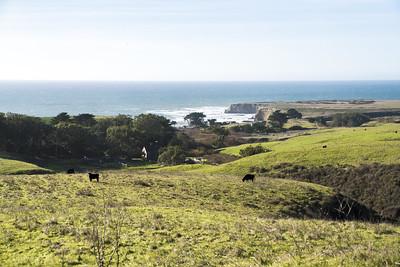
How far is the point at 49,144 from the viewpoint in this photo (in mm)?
90000

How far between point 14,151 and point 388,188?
232ft

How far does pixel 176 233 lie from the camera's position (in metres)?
17.9

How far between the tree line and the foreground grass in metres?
58.8

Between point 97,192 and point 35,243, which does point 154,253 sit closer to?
point 35,243

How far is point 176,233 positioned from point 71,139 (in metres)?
76.5

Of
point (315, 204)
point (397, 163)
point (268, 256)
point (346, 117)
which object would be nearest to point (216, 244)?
point (268, 256)

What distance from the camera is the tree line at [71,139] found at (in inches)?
3438

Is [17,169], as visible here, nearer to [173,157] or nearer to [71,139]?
[173,157]

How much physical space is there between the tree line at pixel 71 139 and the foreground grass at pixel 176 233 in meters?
58.8

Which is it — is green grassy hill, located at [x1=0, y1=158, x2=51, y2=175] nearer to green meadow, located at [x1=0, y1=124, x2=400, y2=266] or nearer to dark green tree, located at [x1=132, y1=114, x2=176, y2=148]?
green meadow, located at [x1=0, y1=124, x2=400, y2=266]

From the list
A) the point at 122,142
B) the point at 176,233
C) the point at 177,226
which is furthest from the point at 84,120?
the point at 176,233

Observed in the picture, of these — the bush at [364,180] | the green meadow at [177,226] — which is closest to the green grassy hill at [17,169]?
the green meadow at [177,226]

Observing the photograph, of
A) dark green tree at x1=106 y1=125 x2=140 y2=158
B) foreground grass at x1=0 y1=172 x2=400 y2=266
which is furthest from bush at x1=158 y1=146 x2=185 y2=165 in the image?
foreground grass at x1=0 y1=172 x2=400 y2=266

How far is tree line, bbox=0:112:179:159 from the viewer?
87.3 meters
